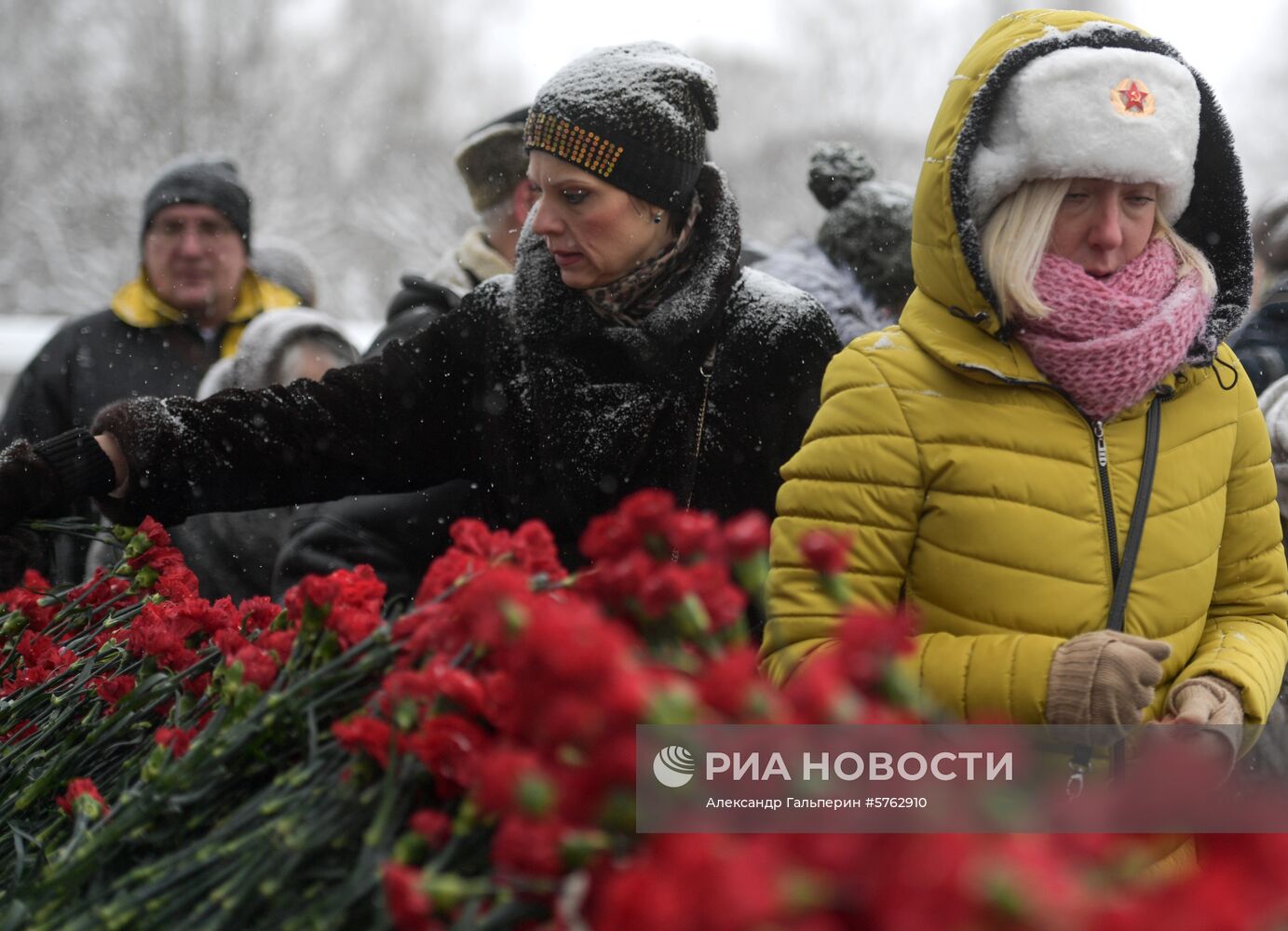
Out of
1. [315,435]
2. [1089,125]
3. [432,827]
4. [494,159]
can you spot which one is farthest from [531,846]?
[494,159]

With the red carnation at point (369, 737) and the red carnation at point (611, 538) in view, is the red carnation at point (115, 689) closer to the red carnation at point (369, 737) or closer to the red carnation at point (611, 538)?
the red carnation at point (369, 737)

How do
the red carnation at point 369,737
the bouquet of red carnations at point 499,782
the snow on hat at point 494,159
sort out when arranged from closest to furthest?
the bouquet of red carnations at point 499,782, the red carnation at point 369,737, the snow on hat at point 494,159

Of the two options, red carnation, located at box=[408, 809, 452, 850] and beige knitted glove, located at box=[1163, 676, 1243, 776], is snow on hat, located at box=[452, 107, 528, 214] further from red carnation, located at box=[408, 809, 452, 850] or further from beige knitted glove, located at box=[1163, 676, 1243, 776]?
red carnation, located at box=[408, 809, 452, 850]

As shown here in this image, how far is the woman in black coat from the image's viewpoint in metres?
2.24

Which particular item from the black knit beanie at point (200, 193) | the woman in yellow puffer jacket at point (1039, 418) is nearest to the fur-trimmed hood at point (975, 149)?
the woman in yellow puffer jacket at point (1039, 418)

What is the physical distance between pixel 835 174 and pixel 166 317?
1.93m

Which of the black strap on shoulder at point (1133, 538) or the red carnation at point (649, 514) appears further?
the black strap on shoulder at point (1133, 538)

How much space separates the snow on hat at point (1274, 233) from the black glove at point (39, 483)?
284 centimetres

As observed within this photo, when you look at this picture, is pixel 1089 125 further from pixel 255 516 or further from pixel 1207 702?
pixel 255 516

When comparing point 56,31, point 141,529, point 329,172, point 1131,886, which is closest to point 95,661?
point 141,529

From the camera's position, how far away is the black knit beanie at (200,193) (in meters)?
4.20

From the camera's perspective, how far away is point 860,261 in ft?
11.5

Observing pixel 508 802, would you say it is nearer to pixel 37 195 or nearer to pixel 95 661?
pixel 95 661

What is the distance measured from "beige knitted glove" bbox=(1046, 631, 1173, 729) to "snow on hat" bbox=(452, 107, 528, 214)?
8.18 ft
